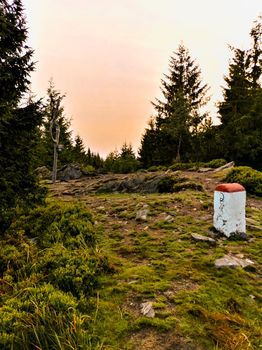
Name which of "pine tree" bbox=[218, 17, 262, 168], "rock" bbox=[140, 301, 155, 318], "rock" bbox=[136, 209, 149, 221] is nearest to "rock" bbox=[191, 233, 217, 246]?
"rock" bbox=[136, 209, 149, 221]

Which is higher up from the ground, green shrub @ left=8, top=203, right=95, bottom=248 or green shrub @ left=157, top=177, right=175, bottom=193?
green shrub @ left=157, top=177, right=175, bottom=193

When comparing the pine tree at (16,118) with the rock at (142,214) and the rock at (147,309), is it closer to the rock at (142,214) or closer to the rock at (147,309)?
the rock at (142,214)

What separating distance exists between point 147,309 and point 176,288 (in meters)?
0.78

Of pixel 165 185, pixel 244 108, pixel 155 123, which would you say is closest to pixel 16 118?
pixel 165 185

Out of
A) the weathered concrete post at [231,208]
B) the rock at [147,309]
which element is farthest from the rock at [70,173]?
the rock at [147,309]

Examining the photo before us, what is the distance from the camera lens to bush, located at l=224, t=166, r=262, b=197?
12.4 m

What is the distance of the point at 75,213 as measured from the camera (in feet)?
24.4

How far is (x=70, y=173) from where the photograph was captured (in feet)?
85.1

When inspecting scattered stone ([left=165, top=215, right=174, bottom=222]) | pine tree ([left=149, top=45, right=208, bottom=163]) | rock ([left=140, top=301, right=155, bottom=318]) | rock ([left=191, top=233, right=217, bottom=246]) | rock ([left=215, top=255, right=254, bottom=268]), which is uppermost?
pine tree ([left=149, top=45, right=208, bottom=163])

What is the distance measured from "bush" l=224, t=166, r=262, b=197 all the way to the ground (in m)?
3.96

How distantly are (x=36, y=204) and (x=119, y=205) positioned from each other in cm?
373

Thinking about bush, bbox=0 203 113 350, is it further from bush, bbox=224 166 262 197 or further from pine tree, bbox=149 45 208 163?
pine tree, bbox=149 45 208 163

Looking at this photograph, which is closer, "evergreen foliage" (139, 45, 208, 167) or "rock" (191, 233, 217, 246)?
"rock" (191, 233, 217, 246)

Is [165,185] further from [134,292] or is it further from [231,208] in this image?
[134,292]
